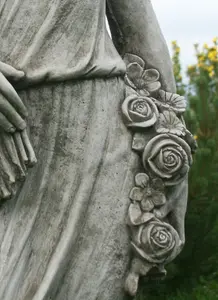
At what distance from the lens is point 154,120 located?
3.54 meters

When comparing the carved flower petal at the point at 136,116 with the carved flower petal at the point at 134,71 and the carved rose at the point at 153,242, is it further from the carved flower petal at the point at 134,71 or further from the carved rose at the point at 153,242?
the carved rose at the point at 153,242

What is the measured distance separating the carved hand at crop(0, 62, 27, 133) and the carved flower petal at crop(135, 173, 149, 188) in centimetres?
51

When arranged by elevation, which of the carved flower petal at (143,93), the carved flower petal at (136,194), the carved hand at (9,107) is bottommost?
the carved flower petal at (136,194)

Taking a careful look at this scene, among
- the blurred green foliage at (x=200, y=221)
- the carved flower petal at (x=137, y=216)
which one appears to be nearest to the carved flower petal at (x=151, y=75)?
the carved flower petal at (x=137, y=216)

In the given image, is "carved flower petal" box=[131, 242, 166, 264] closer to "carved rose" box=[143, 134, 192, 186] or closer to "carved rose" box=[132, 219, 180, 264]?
"carved rose" box=[132, 219, 180, 264]

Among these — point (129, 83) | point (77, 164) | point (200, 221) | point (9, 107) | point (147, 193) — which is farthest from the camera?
point (200, 221)

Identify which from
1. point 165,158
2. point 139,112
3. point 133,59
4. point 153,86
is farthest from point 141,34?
point 165,158

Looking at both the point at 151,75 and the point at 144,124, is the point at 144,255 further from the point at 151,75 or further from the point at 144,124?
the point at 151,75

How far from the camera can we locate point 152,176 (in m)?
3.51

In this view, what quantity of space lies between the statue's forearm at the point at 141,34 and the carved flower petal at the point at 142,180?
438 millimetres

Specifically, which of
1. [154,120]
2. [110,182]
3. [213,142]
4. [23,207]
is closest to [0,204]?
[23,207]

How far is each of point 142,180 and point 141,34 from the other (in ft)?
2.04

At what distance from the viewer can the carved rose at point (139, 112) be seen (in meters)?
3.51

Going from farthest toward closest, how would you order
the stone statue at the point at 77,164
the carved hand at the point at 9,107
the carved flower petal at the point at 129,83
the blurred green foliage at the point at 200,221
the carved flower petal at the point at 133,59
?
the blurred green foliage at the point at 200,221
the carved flower petal at the point at 133,59
the carved flower petal at the point at 129,83
the stone statue at the point at 77,164
the carved hand at the point at 9,107
